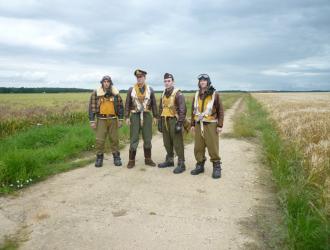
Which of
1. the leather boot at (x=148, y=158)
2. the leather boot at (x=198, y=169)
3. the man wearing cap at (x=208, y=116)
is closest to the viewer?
the man wearing cap at (x=208, y=116)

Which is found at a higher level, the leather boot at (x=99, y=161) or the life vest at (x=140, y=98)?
the life vest at (x=140, y=98)

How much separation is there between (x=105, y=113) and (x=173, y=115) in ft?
5.48

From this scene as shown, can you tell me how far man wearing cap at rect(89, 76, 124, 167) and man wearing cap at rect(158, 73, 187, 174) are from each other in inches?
44.3

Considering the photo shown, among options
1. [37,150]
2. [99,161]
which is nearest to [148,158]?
[99,161]

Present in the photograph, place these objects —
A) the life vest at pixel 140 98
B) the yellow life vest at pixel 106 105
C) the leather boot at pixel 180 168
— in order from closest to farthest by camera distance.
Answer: the leather boot at pixel 180 168, the life vest at pixel 140 98, the yellow life vest at pixel 106 105

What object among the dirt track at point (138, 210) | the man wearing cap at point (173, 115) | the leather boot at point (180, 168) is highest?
the man wearing cap at point (173, 115)

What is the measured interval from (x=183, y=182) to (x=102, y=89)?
3.00 meters

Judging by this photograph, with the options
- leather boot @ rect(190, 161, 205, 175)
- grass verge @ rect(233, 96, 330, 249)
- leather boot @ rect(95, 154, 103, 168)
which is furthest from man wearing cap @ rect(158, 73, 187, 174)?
grass verge @ rect(233, 96, 330, 249)

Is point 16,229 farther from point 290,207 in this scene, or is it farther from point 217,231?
point 290,207

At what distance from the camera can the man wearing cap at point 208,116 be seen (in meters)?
7.14

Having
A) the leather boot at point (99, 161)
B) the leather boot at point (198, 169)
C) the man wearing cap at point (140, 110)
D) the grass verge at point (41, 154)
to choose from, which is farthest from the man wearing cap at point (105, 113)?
the leather boot at point (198, 169)

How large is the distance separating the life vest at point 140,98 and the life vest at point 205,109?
131cm

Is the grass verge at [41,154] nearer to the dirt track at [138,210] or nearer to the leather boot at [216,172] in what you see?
the dirt track at [138,210]

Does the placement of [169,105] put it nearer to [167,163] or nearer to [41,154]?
[167,163]
